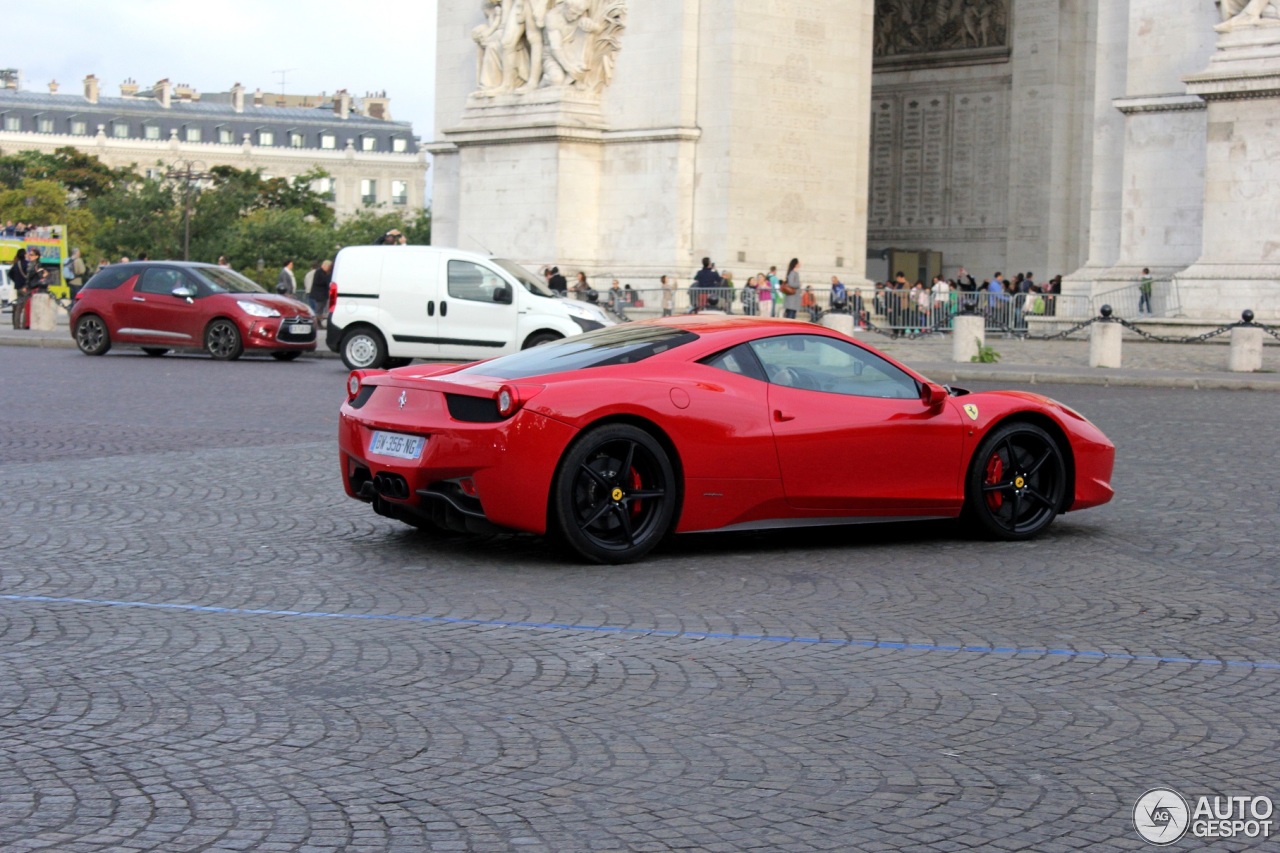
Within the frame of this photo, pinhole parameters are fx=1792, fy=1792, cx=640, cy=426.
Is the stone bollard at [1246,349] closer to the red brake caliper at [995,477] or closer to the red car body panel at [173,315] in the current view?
the red car body panel at [173,315]

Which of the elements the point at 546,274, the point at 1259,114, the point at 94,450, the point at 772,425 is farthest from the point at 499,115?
the point at 772,425

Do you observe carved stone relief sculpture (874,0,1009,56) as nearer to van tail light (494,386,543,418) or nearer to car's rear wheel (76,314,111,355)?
car's rear wheel (76,314,111,355)

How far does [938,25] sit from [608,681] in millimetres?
37589

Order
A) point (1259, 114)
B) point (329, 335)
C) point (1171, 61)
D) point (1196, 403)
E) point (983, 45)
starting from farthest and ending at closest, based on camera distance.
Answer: point (983, 45), point (1171, 61), point (1259, 114), point (329, 335), point (1196, 403)

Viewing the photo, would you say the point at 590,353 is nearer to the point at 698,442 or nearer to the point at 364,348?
the point at 698,442

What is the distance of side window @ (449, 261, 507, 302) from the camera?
21.9m

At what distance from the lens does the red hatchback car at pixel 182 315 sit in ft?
80.1

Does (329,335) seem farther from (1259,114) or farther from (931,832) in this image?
(931,832)

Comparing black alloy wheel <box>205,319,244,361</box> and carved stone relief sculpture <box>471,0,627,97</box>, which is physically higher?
carved stone relief sculpture <box>471,0,627,97</box>

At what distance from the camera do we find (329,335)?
21859 millimetres

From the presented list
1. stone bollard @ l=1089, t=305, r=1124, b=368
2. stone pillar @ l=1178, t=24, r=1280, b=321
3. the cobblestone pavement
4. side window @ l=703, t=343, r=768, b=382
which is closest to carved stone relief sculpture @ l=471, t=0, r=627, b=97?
stone pillar @ l=1178, t=24, r=1280, b=321

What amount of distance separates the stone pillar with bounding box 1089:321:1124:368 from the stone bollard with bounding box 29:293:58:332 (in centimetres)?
1891

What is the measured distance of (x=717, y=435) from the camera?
7984 millimetres

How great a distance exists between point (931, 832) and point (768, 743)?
83 centimetres
